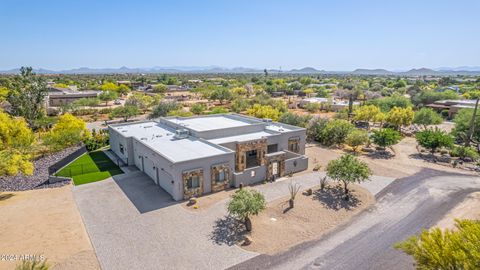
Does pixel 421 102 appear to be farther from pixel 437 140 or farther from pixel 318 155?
pixel 318 155

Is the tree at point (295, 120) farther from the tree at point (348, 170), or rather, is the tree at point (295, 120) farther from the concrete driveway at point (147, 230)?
the concrete driveway at point (147, 230)

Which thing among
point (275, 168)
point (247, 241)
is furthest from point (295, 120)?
point (247, 241)

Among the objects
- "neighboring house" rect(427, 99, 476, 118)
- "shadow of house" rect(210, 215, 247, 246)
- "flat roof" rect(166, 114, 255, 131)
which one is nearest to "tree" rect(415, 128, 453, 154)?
"flat roof" rect(166, 114, 255, 131)

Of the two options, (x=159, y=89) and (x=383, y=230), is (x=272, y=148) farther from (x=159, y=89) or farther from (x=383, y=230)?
(x=159, y=89)

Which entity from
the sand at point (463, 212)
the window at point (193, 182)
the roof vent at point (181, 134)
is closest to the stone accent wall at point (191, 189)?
the window at point (193, 182)

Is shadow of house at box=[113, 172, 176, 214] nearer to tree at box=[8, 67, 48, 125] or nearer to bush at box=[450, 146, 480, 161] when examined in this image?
tree at box=[8, 67, 48, 125]

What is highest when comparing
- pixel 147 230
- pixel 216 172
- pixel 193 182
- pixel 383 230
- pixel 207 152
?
pixel 207 152
